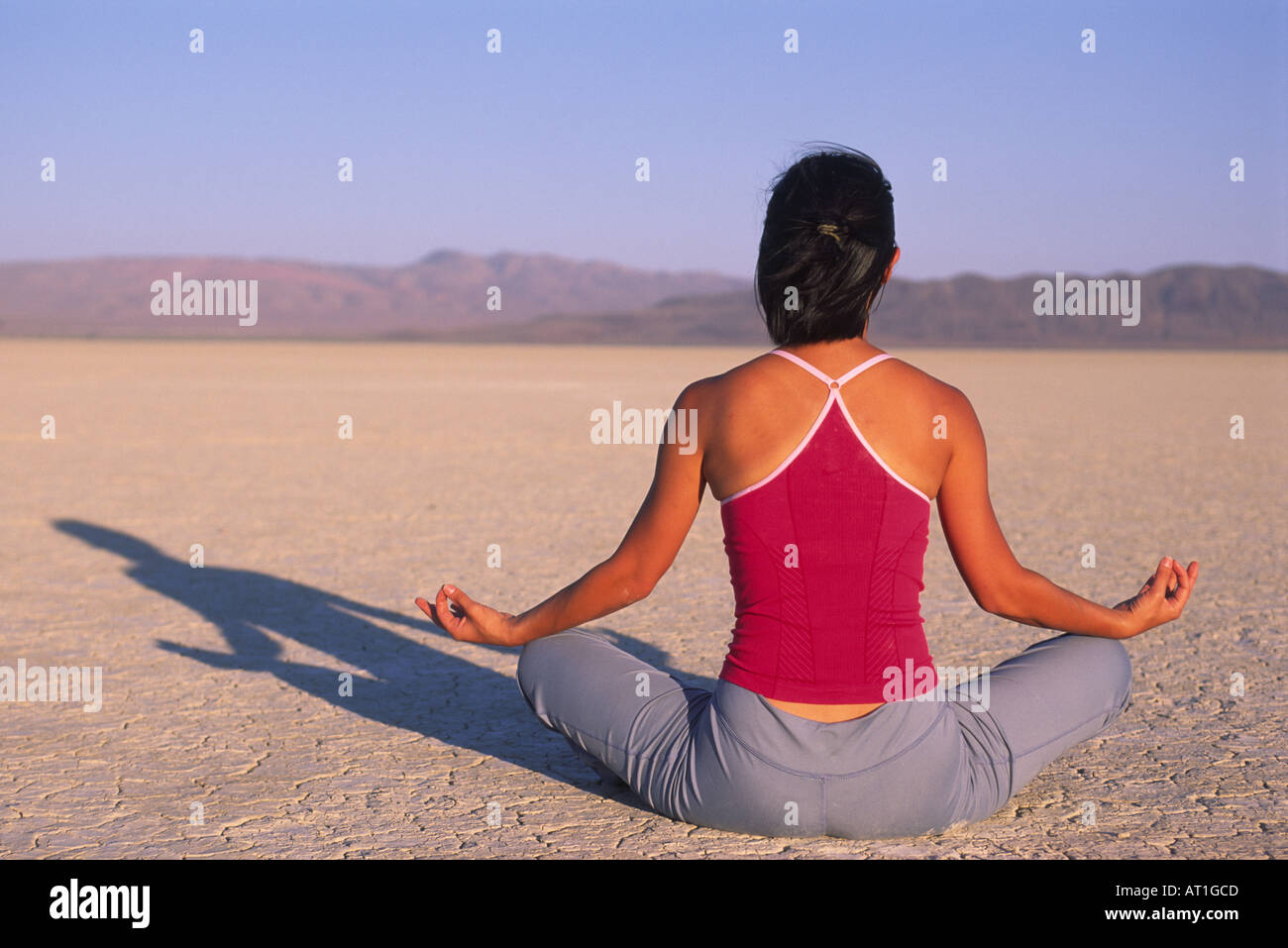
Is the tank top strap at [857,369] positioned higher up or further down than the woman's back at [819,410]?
higher up

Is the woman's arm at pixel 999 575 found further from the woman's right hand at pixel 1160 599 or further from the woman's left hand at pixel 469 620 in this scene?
the woman's left hand at pixel 469 620

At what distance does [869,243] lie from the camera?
8.96ft

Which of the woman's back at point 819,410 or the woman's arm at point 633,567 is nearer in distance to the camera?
the woman's back at point 819,410

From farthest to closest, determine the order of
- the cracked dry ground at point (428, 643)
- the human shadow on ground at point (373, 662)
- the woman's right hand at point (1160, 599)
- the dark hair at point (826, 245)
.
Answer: the human shadow on ground at point (373, 662)
the cracked dry ground at point (428, 643)
the woman's right hand at point (1160, 599)
the dark hair at point (826, 245)

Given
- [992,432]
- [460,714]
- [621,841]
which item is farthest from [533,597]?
[992,432]

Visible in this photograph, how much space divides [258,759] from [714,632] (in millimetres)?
2377

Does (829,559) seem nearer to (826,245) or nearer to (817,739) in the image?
(817,739)

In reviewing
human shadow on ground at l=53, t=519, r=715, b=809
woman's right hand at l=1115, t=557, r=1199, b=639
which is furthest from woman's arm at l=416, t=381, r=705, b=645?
woman's right hand at l=1115, t=557, r=1199, b=639

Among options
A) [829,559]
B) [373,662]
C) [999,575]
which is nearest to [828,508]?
[829,559]

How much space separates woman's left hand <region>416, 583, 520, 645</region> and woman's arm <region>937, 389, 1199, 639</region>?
1.04m

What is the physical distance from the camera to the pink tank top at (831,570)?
276 cm

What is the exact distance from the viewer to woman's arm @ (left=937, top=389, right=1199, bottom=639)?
9.34 feet

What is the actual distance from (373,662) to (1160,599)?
3.34 meters

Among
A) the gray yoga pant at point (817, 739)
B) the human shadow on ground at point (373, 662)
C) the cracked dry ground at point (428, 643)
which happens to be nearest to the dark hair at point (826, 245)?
the gray yoga pant at point (817, 739)
